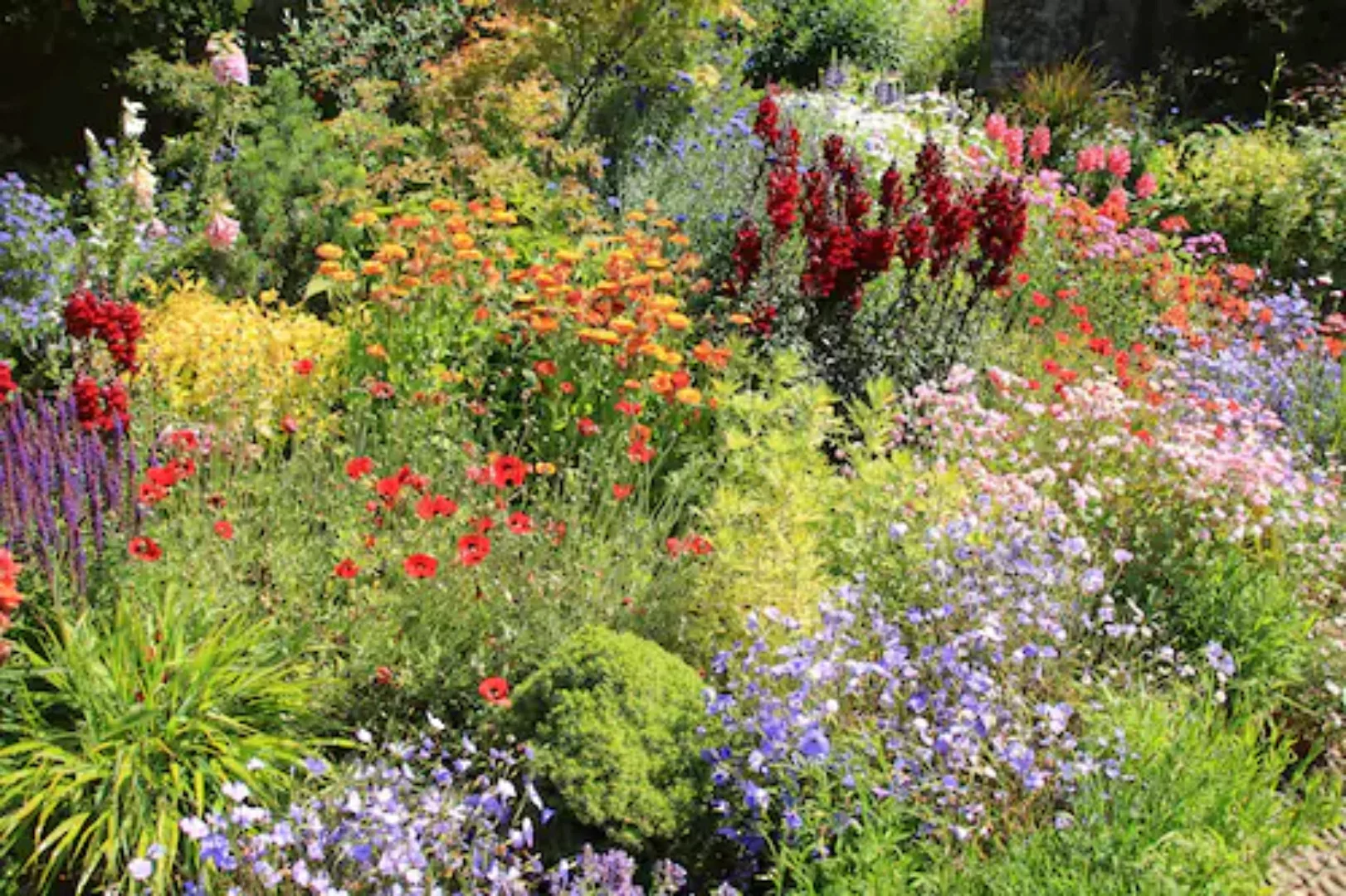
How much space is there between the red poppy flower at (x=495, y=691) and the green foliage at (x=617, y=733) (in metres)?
0.09

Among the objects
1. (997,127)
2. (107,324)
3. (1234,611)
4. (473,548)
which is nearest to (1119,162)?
(997,127)

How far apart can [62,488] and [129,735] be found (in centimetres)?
66

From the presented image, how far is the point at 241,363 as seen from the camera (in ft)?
16.1

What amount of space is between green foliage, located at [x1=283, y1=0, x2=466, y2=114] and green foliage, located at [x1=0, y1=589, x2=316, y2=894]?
563 cm

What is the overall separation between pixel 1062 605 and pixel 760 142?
4339 millimetres

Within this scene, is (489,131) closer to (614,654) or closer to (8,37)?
(8,37)

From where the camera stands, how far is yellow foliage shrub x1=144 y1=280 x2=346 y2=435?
4727mm

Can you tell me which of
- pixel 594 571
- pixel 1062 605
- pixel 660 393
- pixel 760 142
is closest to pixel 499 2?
pixel 760 142

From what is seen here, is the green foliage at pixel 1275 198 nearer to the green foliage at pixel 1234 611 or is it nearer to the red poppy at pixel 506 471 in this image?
the green foliage at pixel 1234 611

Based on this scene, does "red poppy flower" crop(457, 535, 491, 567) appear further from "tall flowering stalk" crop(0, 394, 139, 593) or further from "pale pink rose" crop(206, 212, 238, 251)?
"pale pink rose" crop(206, 212, 238, 251)

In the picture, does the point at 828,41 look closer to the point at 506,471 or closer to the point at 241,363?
the point at 241,363

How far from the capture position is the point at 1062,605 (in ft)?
12.2

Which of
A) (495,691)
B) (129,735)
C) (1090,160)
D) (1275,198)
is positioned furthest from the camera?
(1275,198)

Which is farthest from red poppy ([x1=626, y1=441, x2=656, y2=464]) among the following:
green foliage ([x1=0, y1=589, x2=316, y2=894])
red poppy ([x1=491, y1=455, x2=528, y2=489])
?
green foliage ([x1=0, y1=589, x2=316, y2=894])
